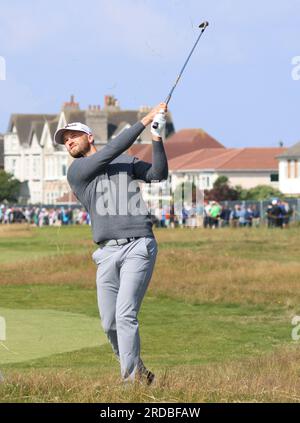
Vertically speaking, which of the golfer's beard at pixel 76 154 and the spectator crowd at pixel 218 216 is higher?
the golfer's beard at pixel 76 154

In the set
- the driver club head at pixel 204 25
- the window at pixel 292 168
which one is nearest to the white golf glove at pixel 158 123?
the driver club head at pixel 204 25

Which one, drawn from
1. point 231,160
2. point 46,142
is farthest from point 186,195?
point 46,142

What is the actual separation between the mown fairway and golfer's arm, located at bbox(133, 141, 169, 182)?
1556mm

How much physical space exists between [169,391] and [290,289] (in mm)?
16773

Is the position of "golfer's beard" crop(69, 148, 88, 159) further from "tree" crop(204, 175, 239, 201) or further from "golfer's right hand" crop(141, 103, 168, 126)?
"tree" crop(204, 175, 239, 201)

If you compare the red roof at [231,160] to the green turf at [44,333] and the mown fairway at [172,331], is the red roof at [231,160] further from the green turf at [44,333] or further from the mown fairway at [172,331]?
the green turf at [44,333]

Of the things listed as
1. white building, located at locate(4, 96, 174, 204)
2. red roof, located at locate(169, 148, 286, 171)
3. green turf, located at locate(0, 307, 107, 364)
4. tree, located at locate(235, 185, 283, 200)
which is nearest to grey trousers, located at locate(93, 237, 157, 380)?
green turf, located at locate(0, 307, 107, 364)

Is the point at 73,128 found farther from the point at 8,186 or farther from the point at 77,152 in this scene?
the point at 8,186

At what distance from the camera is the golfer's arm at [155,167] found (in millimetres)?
10164
